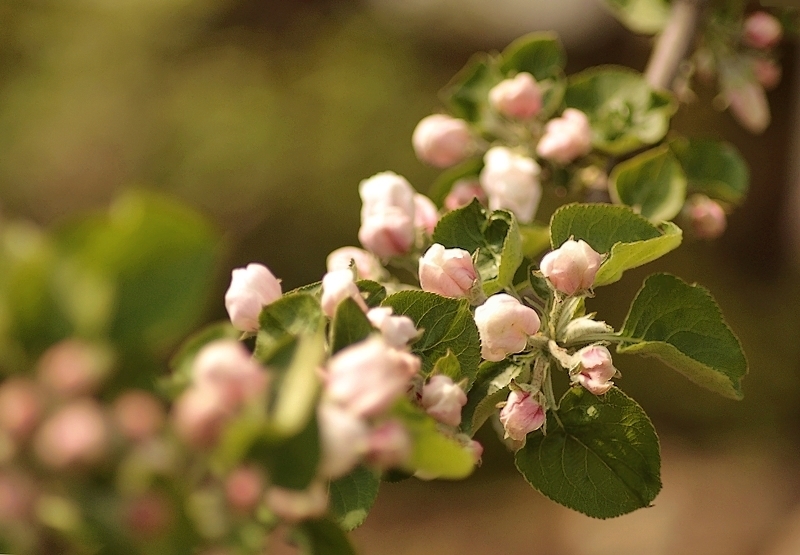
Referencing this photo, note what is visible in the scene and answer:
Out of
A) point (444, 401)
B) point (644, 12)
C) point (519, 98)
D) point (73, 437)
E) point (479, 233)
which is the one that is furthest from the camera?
point (644, 12)

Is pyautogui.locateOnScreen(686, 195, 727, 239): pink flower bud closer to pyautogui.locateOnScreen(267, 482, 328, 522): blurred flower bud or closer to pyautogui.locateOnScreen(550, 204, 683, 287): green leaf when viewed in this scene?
pyautogui.locateOnScreen(550, 204, 683, 287): green leaf

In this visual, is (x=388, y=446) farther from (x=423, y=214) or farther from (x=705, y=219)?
(x=705, y=219)

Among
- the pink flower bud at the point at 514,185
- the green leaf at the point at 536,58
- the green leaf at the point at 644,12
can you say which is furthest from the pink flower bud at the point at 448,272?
the green leaf at the point at 644,12

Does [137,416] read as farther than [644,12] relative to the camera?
No

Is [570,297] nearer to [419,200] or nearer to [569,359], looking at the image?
[569,359]

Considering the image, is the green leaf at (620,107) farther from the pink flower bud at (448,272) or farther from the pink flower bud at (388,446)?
the pink flower bud at (388,446)

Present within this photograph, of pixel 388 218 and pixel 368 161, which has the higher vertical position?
pixel 388 218

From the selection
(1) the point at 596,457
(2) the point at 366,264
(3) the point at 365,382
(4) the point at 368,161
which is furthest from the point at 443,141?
(4) the point at 368,161

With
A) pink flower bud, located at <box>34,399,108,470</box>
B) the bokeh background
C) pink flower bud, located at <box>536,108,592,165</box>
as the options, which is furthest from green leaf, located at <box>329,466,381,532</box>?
the bokeh background
